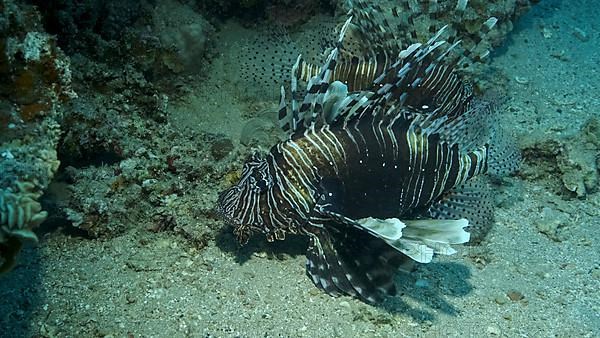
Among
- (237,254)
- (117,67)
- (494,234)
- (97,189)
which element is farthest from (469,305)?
(117,67)

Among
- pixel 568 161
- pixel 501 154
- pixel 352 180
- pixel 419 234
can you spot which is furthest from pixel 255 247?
pixel 568 161

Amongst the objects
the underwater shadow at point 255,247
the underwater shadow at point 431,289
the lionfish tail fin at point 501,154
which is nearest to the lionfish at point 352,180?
the underwater shadow at point 431,289

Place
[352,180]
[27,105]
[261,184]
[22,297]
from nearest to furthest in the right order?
[27,105], [22,297], [261,184], [352,180]

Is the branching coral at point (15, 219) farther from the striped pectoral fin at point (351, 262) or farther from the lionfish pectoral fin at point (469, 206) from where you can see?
the lionfish pectoral fin at point (469, 206)

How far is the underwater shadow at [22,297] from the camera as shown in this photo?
3068 mm

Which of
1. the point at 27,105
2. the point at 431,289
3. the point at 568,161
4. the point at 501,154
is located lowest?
the point at 431,289

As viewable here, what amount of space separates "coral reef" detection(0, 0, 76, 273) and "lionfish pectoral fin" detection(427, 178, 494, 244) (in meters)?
3.27

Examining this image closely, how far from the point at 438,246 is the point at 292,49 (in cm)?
313

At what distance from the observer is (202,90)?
6.47 metres

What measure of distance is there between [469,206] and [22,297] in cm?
375

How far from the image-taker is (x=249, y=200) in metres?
3.64

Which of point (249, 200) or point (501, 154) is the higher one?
point (249, 200)

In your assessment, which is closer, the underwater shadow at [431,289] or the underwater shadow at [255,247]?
the underwater shadow at [431,289]

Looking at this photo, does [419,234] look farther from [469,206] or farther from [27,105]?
[27,105]
